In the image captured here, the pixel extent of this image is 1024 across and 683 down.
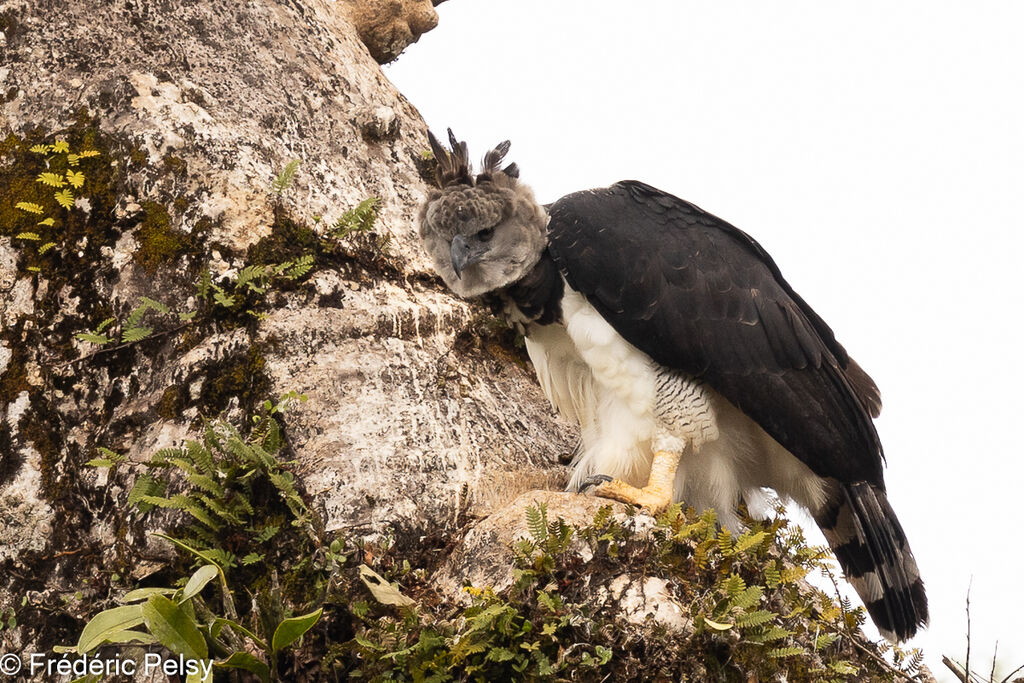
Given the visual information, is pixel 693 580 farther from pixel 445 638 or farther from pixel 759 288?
pixel 759 288

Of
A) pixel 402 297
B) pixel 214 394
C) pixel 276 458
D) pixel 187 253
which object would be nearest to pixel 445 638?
pixel 276 458

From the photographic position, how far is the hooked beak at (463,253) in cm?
444

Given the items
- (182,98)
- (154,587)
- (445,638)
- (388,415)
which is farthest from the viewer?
(182,98)

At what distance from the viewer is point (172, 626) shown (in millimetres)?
3139

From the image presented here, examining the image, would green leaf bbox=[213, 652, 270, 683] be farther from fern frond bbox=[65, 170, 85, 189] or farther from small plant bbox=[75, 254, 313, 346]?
fern frond bbox=[65, 170, 85, 189]

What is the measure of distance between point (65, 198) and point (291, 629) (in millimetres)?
2363

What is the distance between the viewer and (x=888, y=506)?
14.5 feet

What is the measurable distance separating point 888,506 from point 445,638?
84.4 inches

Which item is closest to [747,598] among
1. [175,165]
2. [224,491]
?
[224,491]

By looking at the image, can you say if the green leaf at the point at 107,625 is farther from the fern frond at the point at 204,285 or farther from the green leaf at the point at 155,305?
the fern frond at the point at 204,285

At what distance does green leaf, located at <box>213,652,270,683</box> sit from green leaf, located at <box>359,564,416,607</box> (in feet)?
1.46

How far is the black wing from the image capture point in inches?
169

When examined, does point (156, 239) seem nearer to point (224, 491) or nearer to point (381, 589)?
point (224, 491)

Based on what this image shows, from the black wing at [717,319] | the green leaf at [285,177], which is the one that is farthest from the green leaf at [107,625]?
the black wing at [717,319]
